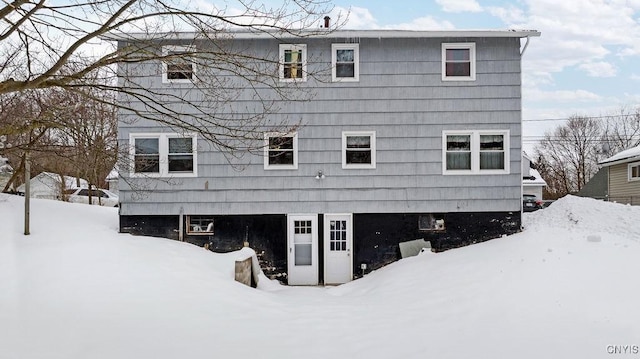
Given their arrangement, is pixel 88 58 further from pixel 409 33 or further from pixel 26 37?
pixel 409 33

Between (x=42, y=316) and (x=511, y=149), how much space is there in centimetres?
1089

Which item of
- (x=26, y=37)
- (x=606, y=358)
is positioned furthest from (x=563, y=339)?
(x=26, y=37)

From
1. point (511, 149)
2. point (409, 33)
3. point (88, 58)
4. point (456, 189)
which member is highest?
point (409, 33)

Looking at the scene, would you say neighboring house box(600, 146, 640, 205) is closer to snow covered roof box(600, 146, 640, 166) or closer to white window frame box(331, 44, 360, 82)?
snow covered roof box(600, 146, 640, 166)

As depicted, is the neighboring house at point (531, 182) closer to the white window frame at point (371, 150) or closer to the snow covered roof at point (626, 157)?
the snow covered roof at point (626, 157)

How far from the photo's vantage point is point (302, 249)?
41.2 ft

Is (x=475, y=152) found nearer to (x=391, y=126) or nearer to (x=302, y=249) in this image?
(x=391, y=126)

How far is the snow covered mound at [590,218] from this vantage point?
442 inches

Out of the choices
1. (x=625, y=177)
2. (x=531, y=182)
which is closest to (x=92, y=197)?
(x=531, y=182)

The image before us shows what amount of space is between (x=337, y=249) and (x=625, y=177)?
16.1m

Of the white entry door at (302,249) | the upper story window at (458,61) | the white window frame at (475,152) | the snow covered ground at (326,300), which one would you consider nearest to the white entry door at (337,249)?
the white entry door at (302,249)

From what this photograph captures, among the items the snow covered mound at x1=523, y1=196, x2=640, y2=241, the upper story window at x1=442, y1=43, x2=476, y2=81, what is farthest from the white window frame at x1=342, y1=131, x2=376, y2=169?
the snow covered mound at x1=523, y1=196, x2=640, y2=241

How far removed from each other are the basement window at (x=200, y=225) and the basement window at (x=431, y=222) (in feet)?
18.0

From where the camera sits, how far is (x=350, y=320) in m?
7.43
